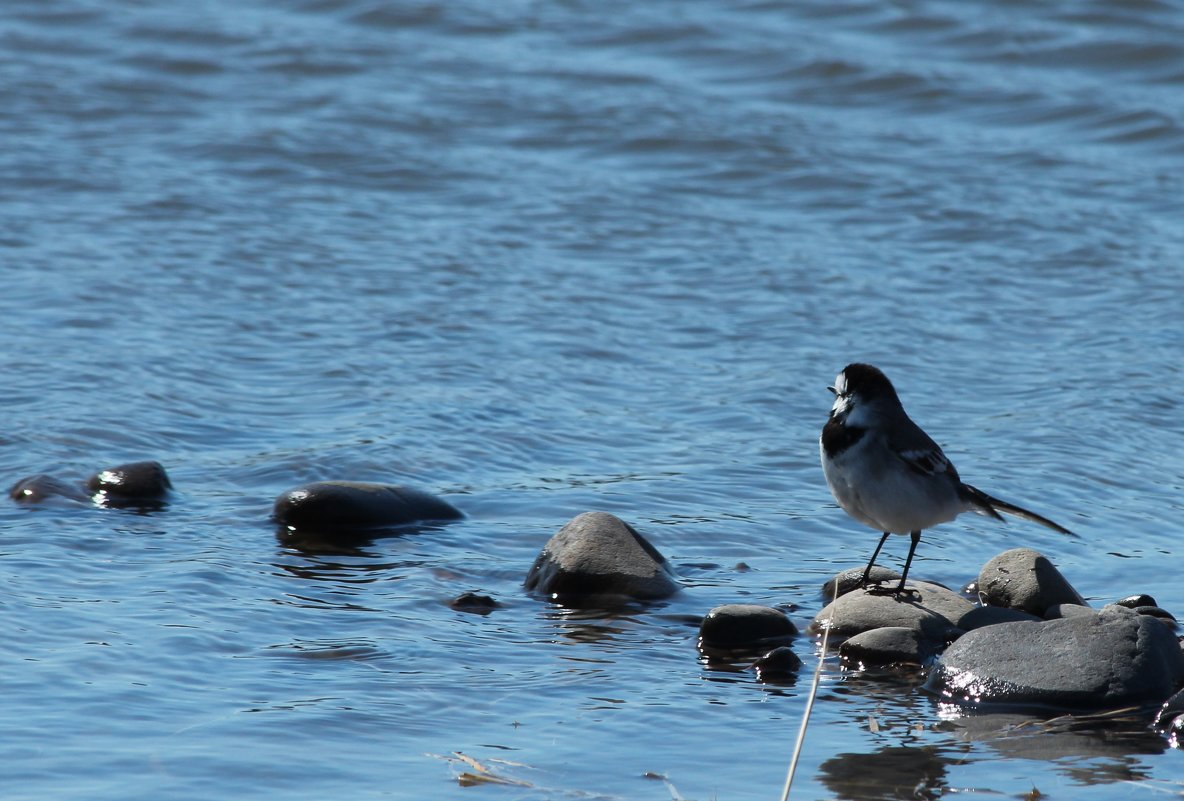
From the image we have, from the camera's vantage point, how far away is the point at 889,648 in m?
6.27

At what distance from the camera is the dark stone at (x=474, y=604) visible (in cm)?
674

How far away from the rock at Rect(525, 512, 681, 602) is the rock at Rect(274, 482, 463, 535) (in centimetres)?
97

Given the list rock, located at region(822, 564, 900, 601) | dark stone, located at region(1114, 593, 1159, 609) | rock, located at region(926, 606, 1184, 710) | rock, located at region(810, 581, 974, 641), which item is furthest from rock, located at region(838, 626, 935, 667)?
dark stone, located at region(1114, 593, 1159, 609)

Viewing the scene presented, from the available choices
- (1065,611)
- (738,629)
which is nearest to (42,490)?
(738,629)

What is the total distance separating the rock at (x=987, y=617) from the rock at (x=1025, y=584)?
27 centimetres

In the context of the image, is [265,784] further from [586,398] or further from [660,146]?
[660,146]

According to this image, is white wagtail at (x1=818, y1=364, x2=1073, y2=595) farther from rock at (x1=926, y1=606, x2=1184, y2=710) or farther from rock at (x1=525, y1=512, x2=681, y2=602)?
rock at (x1=525, y1=512, x2=681, y2=602)

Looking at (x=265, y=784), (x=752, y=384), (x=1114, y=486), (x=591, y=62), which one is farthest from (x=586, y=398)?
(x=591, y=62)

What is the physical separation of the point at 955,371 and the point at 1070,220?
148 inches

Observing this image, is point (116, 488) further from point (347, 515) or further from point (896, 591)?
point (896, 591)

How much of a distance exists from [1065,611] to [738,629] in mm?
1310

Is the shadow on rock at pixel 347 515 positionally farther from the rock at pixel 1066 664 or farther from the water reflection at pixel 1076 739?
the water reflection at pixel 1076 739

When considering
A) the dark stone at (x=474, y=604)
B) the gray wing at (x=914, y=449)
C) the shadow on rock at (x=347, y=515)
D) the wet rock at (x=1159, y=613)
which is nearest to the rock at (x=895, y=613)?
the gray wing at (x=914, y=449)

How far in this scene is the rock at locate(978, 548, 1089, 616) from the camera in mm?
6770
